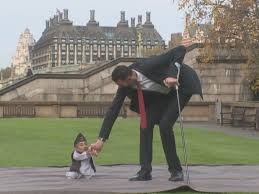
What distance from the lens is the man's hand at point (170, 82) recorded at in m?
8.61

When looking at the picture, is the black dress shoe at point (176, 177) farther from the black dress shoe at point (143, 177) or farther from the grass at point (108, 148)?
the grass at point (108, 148)

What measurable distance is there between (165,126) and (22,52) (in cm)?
17105

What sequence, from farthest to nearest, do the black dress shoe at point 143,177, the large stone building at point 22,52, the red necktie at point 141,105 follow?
the large stone building at point 22,52 → the black dress shoe at point 143,177 → the red necktie at point 141,105

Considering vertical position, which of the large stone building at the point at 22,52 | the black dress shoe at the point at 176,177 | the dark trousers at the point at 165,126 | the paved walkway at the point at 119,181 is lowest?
the paved walkway at the point at 119,181

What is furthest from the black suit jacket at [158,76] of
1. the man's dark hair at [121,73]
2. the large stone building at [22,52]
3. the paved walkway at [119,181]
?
the large stone building at [22,52]

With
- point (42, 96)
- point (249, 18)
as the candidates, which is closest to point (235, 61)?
point (249, 18)

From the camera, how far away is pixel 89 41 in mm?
139000

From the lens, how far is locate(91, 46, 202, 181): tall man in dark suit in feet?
29.1

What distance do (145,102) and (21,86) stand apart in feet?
93.1

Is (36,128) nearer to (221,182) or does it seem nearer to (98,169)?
(98,169)

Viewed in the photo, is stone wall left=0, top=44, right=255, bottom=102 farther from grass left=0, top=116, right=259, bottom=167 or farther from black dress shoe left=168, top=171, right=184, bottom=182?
black dress shoe left=168, top=171, right=184, bottom=182

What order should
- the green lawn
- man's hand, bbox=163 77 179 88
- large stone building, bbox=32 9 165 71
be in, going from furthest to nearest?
large stone building, bbox=32 9 165 71
the green lawn
man's hand, bbox=163 77 179 88

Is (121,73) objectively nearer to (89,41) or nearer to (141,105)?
(141,105)

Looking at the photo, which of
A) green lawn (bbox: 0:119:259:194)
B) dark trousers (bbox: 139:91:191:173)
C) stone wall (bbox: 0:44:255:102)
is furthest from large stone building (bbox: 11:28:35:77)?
dark trousers (bbox: 139:91:191:173)
